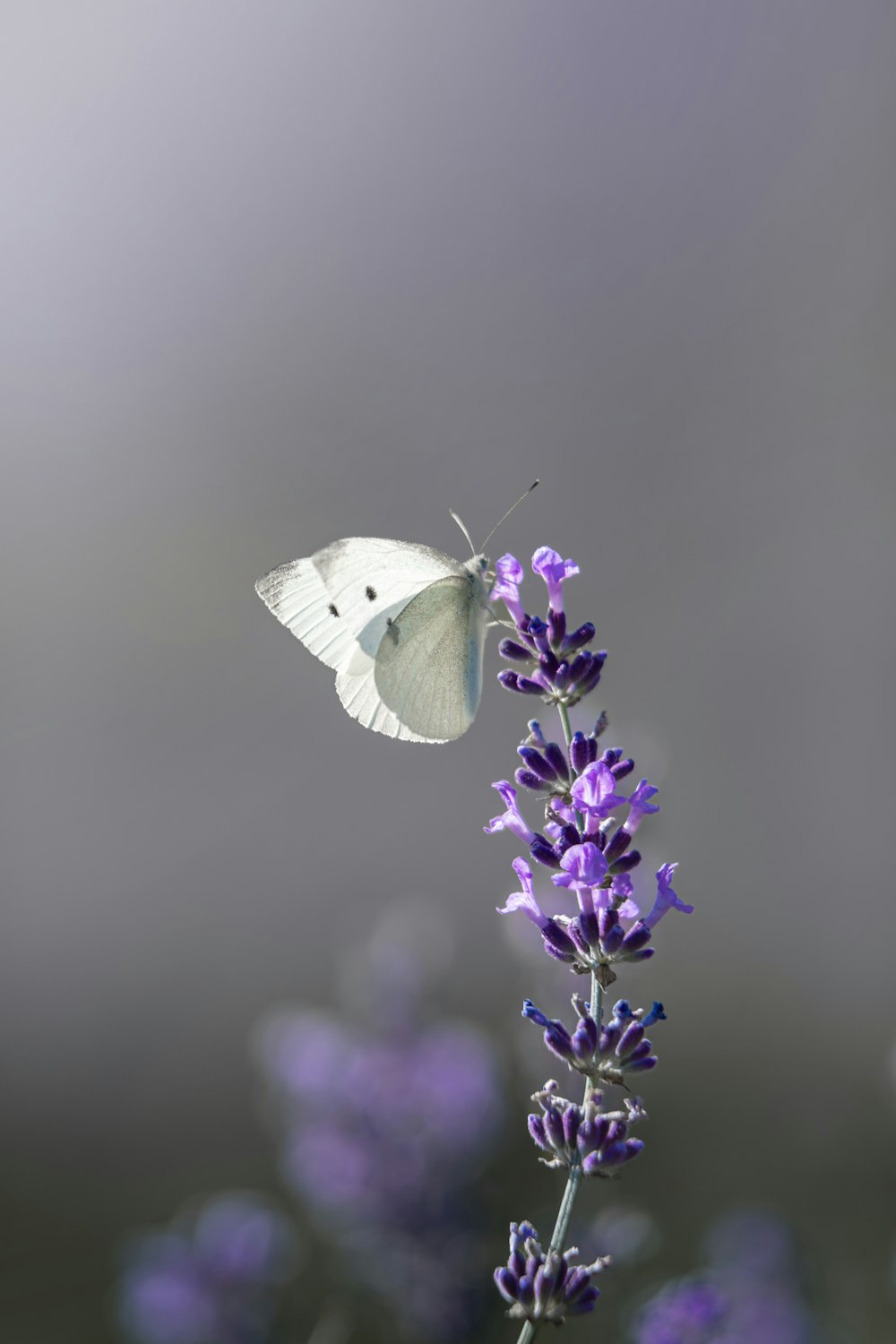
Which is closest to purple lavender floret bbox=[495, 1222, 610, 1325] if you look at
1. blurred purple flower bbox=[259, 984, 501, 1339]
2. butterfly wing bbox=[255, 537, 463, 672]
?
blurred purple flower bbox=[259, 984, 501, 1339]

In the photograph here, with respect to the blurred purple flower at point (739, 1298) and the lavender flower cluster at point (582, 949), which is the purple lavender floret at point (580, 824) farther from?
the blurred purple flower at point (739, 1298)

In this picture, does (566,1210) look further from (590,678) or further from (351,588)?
(351,588)

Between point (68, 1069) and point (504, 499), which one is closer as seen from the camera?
point (68, 1069)

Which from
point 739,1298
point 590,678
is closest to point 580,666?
point 590,678

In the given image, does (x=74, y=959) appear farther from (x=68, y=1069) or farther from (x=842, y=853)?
(x=842, y=853)

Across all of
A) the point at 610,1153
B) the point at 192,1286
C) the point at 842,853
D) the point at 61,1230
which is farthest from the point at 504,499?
the point at 610,1153

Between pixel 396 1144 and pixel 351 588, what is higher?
pixel 351 588

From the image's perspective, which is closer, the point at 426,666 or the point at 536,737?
the point at 536,737
